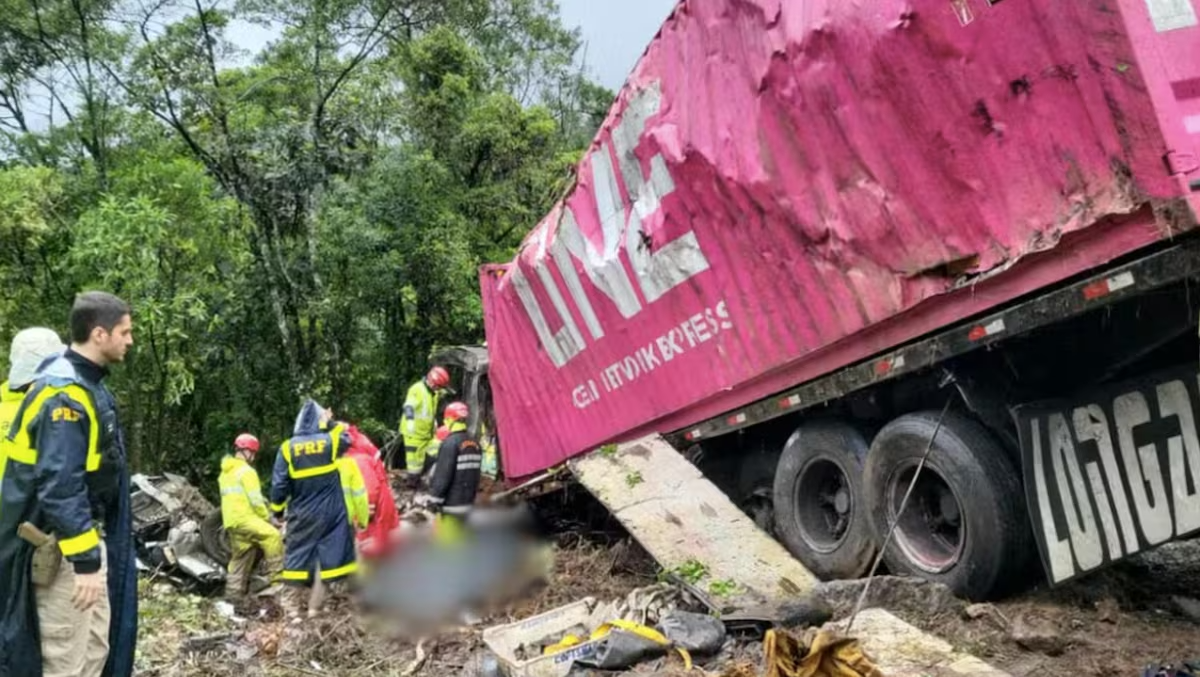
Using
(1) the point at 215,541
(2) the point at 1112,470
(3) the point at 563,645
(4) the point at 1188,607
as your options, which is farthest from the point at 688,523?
(1) the point at 215,541

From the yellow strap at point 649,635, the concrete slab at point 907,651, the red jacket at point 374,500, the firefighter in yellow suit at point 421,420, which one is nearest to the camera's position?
the concrete slab at point 907,651

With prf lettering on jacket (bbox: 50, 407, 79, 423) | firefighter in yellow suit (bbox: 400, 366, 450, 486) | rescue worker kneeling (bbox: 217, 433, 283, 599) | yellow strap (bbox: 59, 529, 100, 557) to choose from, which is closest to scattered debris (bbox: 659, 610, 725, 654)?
yellow strap (bbox: 59, 529, 100, 557)

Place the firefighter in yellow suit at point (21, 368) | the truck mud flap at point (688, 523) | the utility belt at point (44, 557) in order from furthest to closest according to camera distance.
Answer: the truck mud flap at point (688, 523) < the firefighter in yellow suit at point (21, 368) < the utility belt at point (44, 557)

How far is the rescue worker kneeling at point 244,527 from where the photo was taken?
23.3 feet

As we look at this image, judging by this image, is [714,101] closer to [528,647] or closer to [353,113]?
[528,647]

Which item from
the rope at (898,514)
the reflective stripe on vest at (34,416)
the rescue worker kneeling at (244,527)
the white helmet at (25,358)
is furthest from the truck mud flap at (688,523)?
the white helmet at (25,358)

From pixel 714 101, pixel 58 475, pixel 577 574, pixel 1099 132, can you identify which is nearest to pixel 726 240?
pixel 714 101

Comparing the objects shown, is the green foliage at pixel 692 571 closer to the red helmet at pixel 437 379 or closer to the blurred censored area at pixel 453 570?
the blurred censored area at pixel 453 570

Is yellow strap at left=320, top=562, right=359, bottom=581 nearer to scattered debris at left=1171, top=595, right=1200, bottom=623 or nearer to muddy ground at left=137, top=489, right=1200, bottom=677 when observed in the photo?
muddy ground at left=137, top=489, right=1200, bottom=677

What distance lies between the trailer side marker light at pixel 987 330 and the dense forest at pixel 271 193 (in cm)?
1020

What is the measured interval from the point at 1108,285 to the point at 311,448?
4.72 meters

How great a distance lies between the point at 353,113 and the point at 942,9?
1228cm

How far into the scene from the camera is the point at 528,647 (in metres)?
4.42

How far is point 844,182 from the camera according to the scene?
4.09m
